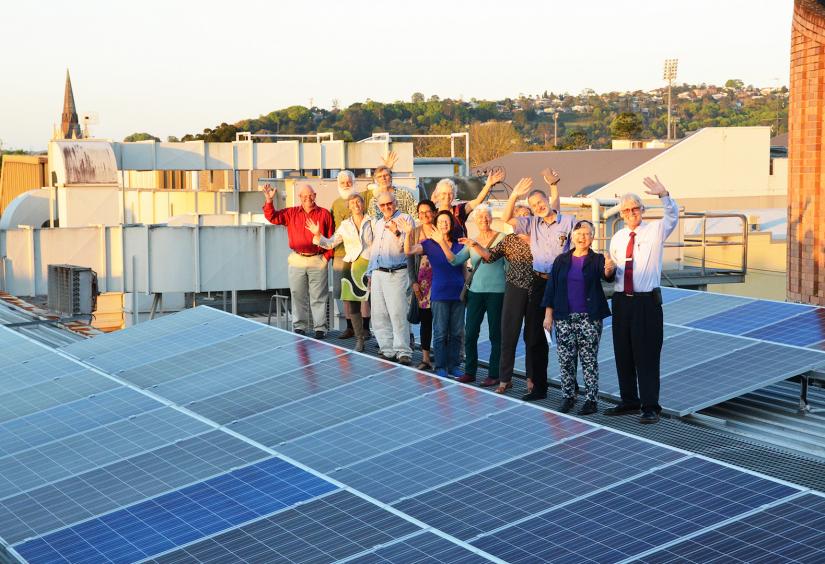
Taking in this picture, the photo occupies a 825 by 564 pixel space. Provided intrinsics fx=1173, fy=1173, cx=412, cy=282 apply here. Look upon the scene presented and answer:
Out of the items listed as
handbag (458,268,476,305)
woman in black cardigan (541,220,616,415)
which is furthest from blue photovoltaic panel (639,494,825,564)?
handbag (458,268,476,305)

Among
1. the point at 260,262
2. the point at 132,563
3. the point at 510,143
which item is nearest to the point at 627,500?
the point at 132,563

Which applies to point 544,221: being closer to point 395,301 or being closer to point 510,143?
point 395,301

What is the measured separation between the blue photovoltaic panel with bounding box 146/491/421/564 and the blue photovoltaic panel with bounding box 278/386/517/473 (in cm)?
82

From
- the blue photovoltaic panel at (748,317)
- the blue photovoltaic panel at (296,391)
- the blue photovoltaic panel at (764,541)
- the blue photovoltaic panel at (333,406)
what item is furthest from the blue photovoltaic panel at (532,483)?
the blue photovoltaic panel at (748,317)

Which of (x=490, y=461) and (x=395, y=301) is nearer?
(x=490, y=461)

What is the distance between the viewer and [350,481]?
729cm

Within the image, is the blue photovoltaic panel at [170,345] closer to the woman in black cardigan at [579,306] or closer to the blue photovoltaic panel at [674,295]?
the woman in black cardigan at [579,306]

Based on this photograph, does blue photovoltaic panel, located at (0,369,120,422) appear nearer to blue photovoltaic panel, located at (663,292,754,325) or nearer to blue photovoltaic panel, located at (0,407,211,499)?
blue photovoltaic panel, located at (0,407,211,499)

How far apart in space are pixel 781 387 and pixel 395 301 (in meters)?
4.08

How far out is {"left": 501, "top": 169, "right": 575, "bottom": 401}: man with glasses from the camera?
34.8 ft

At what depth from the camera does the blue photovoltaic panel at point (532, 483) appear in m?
6.52

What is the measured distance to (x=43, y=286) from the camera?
79.4 feet

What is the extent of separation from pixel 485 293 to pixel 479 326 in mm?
340

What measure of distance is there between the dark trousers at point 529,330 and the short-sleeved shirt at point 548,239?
6.5 inches
